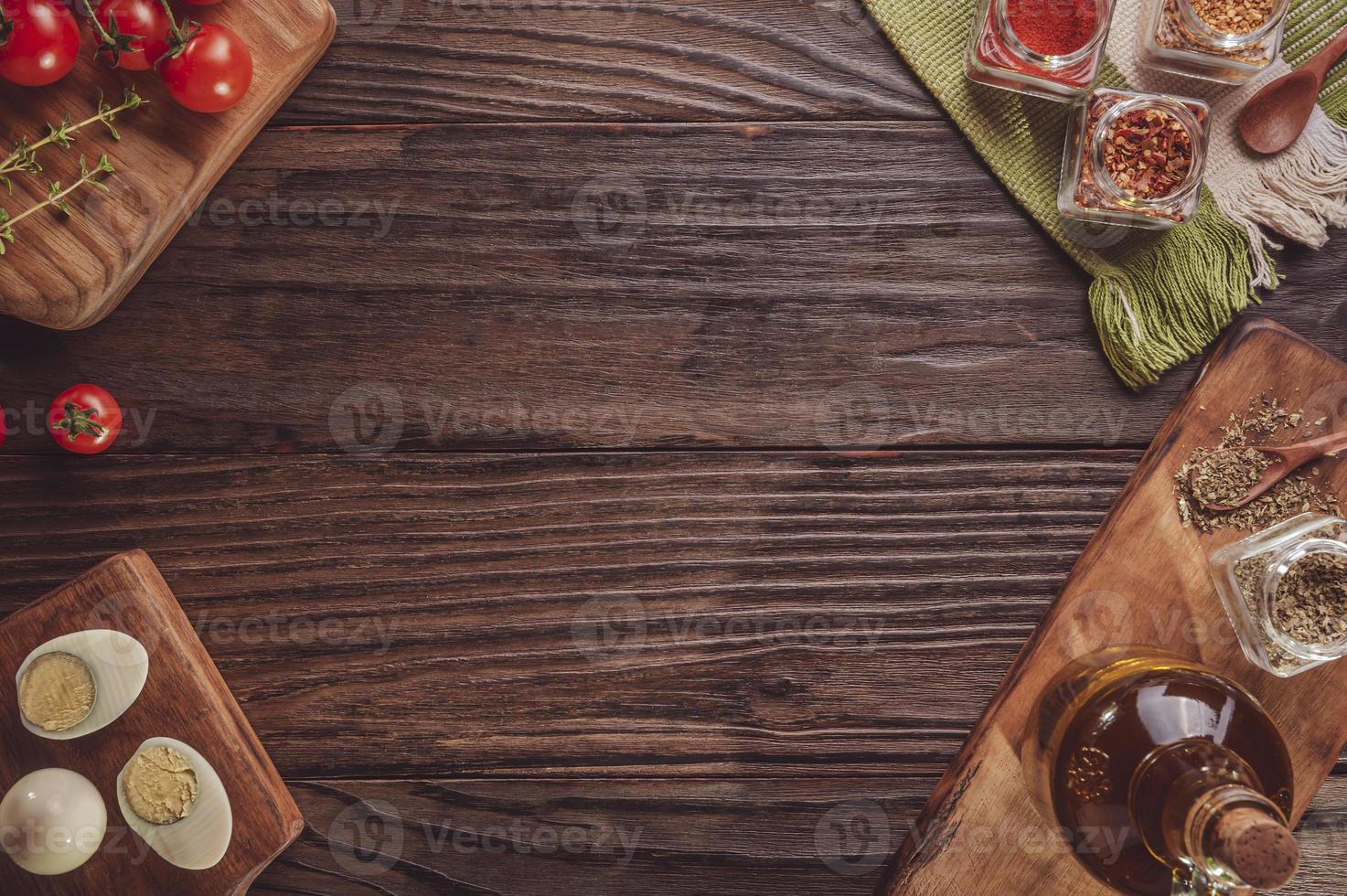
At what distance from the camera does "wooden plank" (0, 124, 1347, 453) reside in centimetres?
106

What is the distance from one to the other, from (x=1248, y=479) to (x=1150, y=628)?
0.68 feet

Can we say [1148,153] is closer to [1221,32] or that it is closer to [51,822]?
[1221,32]

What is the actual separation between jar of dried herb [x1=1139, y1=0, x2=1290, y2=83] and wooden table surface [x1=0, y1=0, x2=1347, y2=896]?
246mm

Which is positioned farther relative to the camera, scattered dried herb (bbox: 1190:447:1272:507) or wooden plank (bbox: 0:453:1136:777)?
wooden plank (bbox: 0:453:1136:777)

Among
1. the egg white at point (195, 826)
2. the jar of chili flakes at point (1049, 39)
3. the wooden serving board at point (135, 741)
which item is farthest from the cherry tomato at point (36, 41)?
the jar of chili flakes at point (1049, 39)

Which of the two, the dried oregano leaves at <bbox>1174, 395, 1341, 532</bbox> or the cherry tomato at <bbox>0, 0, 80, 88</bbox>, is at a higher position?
the cherry tomato at <bbox>0, 0, 80, 88</bbox>

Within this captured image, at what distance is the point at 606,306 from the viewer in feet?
3.51

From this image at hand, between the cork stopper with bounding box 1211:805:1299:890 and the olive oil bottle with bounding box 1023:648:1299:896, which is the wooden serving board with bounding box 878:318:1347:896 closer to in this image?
the olive oil bottle with bounding box 1023:648:1299:896

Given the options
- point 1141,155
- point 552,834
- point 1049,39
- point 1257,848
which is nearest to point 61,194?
point 552,834

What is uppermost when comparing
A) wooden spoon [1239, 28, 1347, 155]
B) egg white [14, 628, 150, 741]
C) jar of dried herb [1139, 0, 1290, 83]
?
jar of dried herb [1139, 0, 1290, 83]

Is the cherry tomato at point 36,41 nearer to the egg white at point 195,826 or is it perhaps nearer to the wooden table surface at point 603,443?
the wooden table surface at point 603,443

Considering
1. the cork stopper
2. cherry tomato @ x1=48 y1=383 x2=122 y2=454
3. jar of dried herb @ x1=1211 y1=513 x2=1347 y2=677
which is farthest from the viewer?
cherry tomato @ x1=48 y1=383 x2=122 y2=454

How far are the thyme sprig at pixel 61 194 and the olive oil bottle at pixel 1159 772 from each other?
124cm

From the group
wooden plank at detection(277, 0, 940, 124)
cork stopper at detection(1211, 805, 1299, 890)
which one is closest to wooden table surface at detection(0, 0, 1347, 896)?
wooden plank at detection(277, 0, 940, 124)
